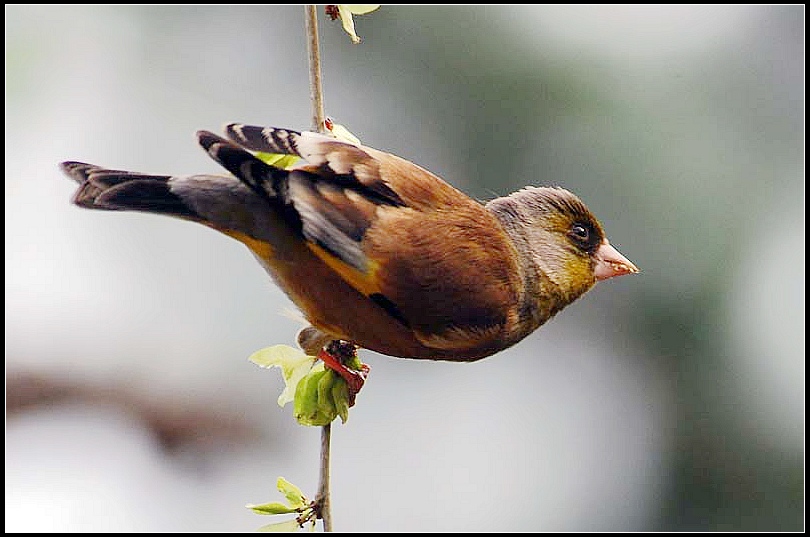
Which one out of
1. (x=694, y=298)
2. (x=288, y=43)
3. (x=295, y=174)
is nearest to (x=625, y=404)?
(x=694, y=298)

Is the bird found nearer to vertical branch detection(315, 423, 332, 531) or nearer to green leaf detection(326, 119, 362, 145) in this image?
green leaf detection(326, 119, 362, 145)

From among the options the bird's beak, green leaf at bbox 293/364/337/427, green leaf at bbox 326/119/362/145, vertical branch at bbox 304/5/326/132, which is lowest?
green leaf at bbox 293/364/337/427

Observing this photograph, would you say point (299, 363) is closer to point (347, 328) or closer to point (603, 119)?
point (347, 328)

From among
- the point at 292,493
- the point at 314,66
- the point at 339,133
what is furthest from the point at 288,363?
the point at 314,66

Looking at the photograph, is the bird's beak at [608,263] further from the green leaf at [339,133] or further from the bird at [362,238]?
the green leaf at [339,133]

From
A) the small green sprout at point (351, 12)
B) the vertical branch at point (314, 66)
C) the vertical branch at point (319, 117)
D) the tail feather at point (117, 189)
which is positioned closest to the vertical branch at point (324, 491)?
the vertical branch at point (319, 117)

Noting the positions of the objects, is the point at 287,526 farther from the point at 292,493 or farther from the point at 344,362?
the point at 344,362

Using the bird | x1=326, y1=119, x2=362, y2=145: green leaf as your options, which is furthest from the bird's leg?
x1=326, y1=119, x2=362, y2=145: green leaf
